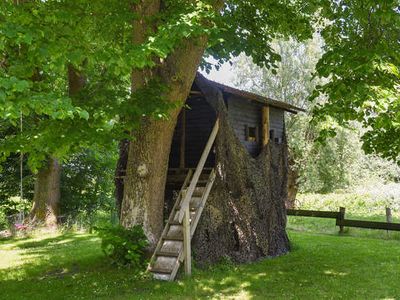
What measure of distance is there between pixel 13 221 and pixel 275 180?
12.4 m

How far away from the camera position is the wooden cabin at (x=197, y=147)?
1007cm

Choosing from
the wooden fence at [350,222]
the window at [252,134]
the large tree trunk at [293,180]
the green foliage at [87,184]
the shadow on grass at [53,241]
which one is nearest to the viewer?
the window at [252,134]

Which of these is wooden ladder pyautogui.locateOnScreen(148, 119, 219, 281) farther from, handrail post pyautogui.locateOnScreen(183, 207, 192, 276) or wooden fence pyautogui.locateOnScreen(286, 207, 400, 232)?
wooden fence pyautogui.locateOnScreen(286, 207, 400, 232)

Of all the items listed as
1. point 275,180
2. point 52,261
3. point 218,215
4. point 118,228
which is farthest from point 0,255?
point 275,180

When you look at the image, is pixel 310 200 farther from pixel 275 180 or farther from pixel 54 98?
pixel 54 98

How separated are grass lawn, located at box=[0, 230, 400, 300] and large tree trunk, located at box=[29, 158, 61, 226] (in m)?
3.55

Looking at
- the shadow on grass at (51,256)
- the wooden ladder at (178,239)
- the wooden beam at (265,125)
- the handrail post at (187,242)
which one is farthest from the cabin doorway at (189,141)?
the shadow on grass at (51,256)

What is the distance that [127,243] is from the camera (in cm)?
986

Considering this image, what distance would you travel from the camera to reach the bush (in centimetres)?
983

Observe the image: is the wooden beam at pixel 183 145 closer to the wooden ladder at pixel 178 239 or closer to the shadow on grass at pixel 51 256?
the wooden ladder at pixel 178 239

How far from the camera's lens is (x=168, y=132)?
10.4 m

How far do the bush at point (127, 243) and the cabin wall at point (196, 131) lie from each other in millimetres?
3409

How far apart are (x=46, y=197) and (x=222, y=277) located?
34.8 feet

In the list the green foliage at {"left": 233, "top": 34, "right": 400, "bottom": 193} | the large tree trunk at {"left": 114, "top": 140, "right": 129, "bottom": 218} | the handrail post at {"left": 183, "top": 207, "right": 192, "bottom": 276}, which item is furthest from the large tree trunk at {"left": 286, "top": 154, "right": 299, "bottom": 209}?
the handrail post at {"left": 183, "top": 207, "right": 192, "bottom": 276}
